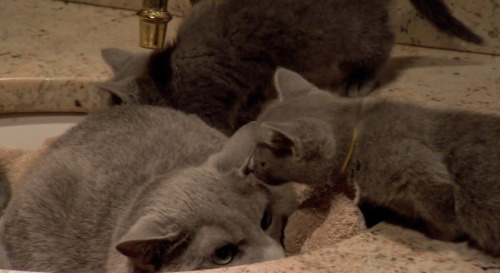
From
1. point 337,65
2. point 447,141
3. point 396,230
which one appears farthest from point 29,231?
point 337,65

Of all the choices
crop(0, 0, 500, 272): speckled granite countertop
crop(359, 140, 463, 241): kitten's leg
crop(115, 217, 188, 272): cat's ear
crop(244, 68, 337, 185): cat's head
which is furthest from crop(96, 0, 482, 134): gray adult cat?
crop(115, 217, 188, 272): cat's ear

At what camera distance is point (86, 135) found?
1.33 meters

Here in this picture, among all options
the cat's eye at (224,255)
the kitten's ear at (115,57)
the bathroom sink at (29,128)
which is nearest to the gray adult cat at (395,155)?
the cat's eye at (224,255)

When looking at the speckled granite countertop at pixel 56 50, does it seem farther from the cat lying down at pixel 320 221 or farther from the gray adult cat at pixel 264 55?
the cat lying down at pixel 320 221

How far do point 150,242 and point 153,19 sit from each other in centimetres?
72

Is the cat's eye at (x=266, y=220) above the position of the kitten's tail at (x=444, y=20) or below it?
below

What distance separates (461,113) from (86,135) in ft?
2.55

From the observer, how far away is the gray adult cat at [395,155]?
1.08 meters

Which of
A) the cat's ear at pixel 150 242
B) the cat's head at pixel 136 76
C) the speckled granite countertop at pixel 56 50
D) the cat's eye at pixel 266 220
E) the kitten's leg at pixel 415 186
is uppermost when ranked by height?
the kitten's leg at pixel 415 186

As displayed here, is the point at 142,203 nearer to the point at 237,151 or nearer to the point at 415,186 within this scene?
the point at 237,151

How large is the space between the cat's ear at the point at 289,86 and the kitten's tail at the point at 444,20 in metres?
0.54

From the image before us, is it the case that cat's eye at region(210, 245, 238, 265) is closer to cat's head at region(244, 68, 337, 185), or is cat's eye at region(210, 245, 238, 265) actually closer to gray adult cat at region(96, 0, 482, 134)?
cat's head at region(244, 68, 337, 185)

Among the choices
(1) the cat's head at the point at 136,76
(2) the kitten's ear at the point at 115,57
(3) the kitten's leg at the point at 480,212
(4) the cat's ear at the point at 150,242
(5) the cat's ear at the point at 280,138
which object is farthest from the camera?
(2) the kitten's ear at the point at 115,57

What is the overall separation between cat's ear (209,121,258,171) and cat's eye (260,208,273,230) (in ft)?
0.33
